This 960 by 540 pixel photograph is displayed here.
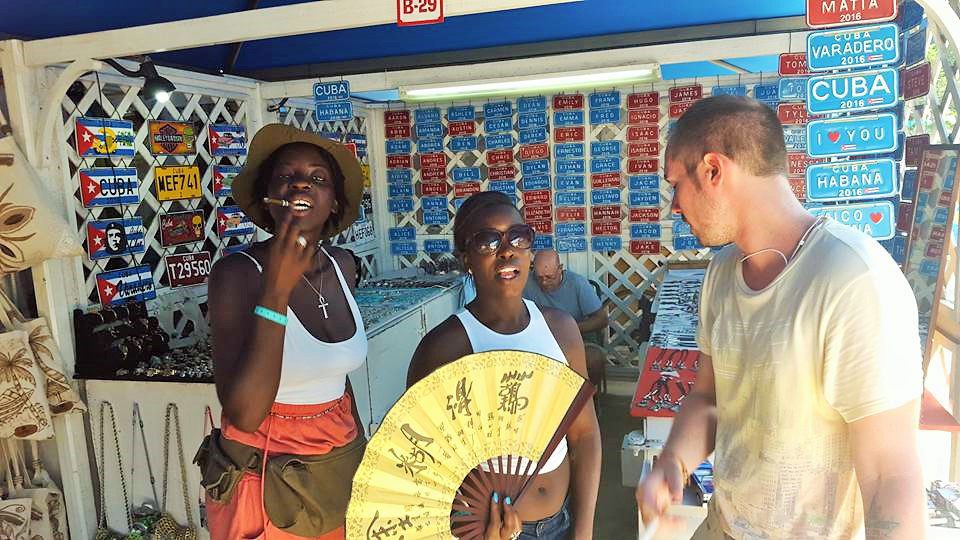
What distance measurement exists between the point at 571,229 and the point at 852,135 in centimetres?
373

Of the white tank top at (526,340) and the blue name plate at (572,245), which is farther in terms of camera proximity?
the blue name plate at (572,245)

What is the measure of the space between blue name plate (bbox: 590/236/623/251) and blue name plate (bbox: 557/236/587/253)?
0.26ft

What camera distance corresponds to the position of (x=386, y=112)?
597 cm

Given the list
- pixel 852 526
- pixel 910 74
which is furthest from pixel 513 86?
pixel 852 526

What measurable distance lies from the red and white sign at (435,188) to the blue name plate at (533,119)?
0.90m

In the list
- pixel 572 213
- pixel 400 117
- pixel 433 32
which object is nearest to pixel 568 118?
pixel 572 213

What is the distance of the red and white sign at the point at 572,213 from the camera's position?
225 inches

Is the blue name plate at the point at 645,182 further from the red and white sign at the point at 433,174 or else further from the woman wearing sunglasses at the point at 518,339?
the woman wearing sunglasses at the point at 518,339

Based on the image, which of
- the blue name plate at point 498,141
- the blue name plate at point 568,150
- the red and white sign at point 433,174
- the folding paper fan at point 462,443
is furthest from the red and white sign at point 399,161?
the folding paper fan at point 462,443

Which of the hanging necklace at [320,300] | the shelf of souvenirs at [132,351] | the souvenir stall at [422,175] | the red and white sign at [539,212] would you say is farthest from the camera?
the red and white sign at [539,212]

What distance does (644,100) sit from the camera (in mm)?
5414

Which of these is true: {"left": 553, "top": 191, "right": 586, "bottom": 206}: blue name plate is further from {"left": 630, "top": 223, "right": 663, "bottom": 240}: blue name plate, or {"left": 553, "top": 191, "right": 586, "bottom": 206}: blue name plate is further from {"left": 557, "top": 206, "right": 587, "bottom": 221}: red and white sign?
{"left": 630, "top": 223, "right": 663, "bottom": 240}: blue name plate

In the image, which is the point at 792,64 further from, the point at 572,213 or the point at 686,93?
the point at 572,213

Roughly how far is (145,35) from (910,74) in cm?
274
